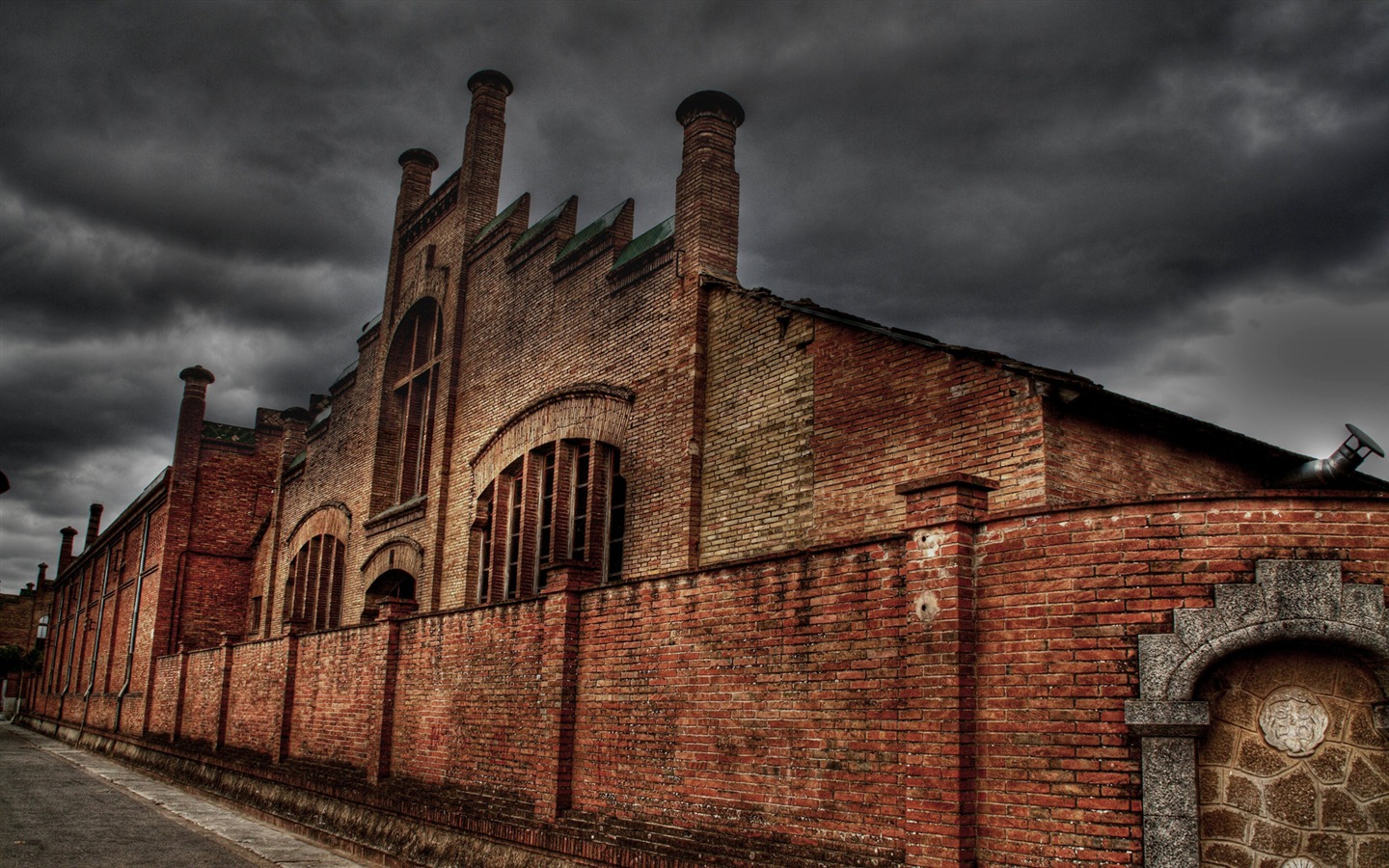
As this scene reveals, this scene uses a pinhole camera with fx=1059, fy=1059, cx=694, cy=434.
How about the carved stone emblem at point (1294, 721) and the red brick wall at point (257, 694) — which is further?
the red brick wall at point (257, 694)

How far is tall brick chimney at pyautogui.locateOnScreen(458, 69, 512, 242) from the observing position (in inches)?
661

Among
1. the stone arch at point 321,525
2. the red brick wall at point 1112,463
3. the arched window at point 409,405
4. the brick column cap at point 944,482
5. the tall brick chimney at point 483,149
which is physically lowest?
the brick column cap at point 944,482

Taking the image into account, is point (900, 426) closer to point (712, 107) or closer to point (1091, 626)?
point (1091, 626)

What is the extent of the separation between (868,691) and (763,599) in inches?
44.2

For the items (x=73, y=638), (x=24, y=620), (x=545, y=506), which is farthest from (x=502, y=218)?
(x=24, y=620)

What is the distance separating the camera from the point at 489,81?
16.8 metres

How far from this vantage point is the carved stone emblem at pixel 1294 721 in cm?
487

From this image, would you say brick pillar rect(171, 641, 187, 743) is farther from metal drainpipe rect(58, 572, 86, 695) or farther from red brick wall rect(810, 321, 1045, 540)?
metal drainpipe rect(58, 572, 86, 695)

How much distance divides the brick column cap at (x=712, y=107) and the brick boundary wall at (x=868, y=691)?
17.3ft

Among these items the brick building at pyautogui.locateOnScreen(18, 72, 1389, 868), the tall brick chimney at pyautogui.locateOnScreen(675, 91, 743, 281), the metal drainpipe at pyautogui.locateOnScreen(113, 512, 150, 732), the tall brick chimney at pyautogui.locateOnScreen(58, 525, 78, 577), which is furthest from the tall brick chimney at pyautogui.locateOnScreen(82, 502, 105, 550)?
the tall brick chimney at pyautogui.locateOnScreen(675, 91, 743, 281)

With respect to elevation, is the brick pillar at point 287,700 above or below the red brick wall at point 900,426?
below

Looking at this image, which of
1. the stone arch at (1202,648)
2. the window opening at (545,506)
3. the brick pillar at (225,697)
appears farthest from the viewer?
the brick pillar at (225,697)

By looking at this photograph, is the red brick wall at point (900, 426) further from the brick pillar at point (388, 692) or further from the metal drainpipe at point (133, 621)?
the metal drainpipe at point (133, 621)

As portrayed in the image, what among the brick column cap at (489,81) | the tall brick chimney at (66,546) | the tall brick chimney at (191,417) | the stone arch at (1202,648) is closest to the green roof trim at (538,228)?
the brick column cap at (489,81)
